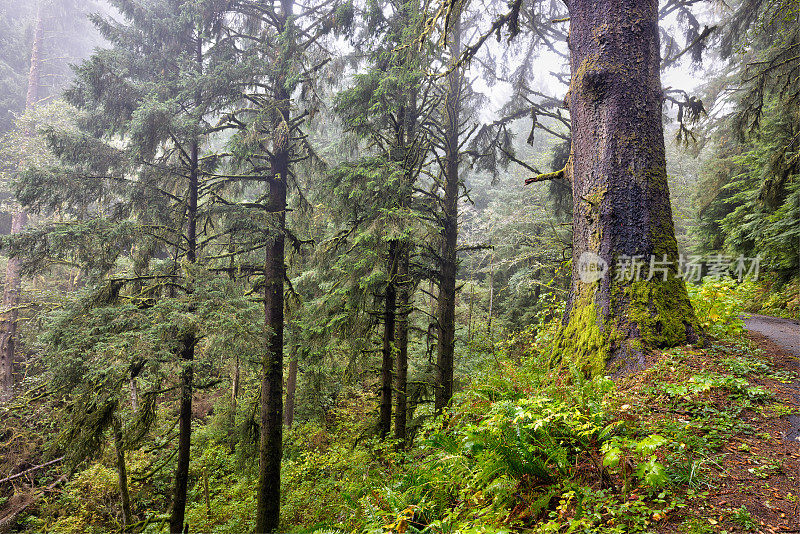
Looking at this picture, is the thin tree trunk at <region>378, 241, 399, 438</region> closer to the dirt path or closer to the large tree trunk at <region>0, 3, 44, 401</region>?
the dirt path

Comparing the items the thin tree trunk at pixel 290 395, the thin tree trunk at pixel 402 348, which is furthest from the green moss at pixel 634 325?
the thin tree trunk at pixel 290 395

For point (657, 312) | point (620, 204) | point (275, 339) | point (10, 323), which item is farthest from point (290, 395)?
point (620, 204)

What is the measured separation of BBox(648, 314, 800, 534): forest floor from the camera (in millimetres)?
1644

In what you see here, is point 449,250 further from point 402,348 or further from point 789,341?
point 789,341

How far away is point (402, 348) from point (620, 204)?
6.32 meters

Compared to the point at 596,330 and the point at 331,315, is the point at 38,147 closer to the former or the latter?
the point at 331,315

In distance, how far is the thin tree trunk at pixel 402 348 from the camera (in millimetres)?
7980

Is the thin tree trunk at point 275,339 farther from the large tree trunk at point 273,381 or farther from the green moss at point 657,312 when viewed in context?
the green moss at point 657,312

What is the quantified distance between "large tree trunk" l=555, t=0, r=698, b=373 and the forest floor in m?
0.56

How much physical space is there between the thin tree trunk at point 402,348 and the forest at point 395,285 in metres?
0.07

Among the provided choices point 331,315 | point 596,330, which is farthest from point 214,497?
point 596,330

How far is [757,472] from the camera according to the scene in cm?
193

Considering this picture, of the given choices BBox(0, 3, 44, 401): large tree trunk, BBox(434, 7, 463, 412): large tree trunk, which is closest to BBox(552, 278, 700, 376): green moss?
BBox(434, 7, 463, 412): large tree trunk

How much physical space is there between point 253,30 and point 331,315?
7.36 meters
